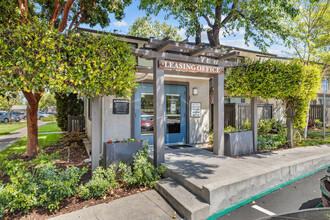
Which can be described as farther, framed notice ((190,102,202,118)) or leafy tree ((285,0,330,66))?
leafy tree ((285,0,330,66))

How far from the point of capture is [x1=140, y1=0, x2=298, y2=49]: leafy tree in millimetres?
6359

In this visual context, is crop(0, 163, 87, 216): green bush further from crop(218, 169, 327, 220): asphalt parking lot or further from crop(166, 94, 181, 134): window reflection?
crop(166, 94, 181, 134): window reflection

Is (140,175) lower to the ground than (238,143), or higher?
lower

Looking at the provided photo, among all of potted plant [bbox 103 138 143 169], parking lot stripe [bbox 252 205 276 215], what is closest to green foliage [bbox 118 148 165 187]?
potted plant [bbox 103 138 143 169]

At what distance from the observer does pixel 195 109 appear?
7488mm

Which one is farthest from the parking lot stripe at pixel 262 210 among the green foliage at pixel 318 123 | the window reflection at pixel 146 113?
the green foliage at pixel 318 123

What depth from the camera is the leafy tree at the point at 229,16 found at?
20.9ft

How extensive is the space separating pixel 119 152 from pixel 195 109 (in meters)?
4.06

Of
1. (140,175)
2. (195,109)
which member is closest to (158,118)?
(140,175)

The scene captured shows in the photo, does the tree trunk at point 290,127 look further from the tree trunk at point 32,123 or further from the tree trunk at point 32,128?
the tree trunk at point 32,128

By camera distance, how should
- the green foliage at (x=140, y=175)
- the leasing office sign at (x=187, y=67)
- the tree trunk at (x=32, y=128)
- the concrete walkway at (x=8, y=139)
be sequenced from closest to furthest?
the green foliage at (x=140, y=175) → the leasing office sign at (x=187, y=67) → the tree trunk at (x=32, y=128) → the concrete walkway at (x=8, y=139)

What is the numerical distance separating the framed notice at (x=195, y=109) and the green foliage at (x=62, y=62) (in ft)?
12.9

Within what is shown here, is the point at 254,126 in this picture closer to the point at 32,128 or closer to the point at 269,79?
the point at 269,79

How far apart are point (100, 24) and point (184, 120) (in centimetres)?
527
